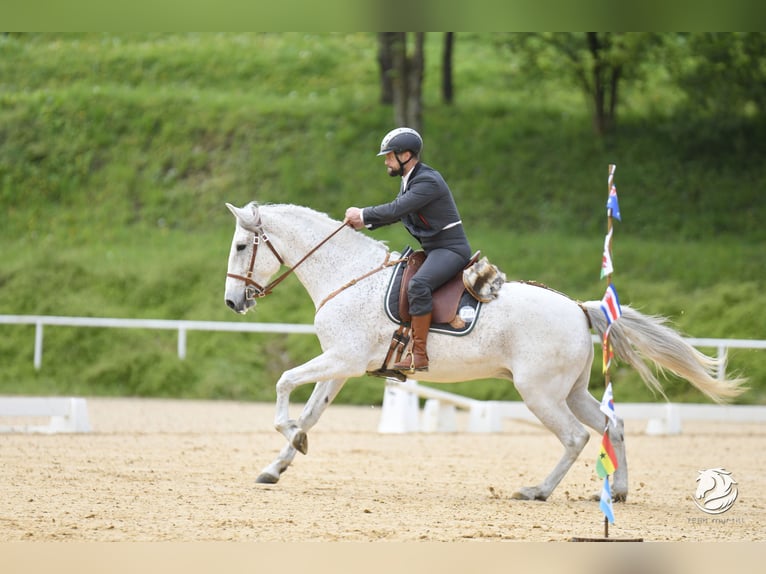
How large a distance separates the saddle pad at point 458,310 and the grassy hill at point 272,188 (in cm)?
975

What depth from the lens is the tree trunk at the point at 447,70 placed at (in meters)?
25.9

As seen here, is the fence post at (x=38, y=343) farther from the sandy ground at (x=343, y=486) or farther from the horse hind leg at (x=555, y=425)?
the horse hind leg at (x=555, y=425)

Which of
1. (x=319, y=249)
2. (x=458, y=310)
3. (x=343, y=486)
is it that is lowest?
(x=343, y=486)

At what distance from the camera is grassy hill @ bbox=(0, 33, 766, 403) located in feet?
60.5

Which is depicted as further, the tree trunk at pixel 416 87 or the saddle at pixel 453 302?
the tree trunk at pixel 416 87

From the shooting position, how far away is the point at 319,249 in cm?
836

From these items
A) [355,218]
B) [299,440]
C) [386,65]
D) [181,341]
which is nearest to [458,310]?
[355,218]

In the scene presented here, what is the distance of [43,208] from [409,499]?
18.0 meters

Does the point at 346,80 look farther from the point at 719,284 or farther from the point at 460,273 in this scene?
the point at 460,273

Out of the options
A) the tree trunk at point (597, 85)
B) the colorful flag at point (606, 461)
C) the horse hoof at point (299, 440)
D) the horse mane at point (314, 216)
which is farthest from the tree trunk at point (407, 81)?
the colorful flag at point (606, 461)

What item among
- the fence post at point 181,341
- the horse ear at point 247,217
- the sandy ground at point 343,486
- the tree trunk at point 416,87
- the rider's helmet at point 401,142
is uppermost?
the tree trunk at point 416,87

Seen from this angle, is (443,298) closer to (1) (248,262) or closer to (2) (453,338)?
(2) (453,338)

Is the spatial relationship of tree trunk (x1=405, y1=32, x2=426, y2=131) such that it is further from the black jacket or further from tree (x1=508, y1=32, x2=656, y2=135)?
the black jacket

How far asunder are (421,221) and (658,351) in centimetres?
213
